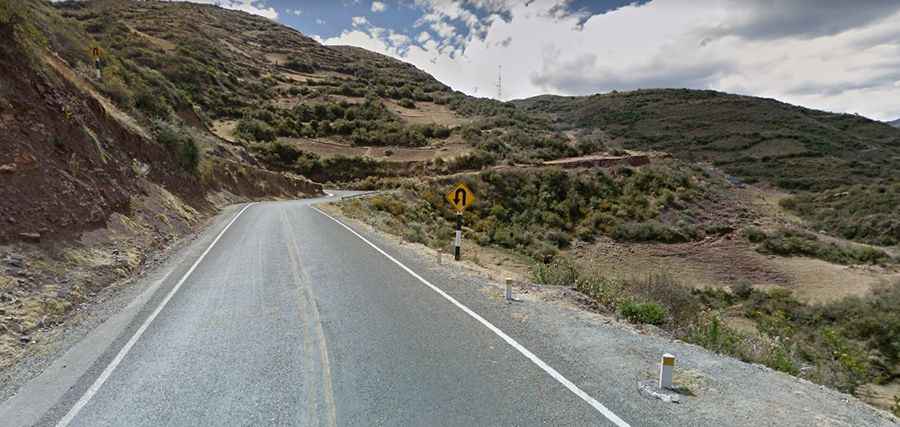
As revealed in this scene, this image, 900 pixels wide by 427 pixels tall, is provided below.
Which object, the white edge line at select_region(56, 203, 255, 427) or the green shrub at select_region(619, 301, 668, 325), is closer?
the white edge line at select_region(56, 203, 255, 427)

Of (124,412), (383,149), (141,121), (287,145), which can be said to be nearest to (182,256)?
(124,412)

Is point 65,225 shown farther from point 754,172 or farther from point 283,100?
point 754,172

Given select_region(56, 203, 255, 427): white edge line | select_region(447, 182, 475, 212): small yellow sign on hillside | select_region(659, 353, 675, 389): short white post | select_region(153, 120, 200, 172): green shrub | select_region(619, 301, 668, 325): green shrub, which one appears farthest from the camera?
select_region(153, 120, 200, 172): green shrub

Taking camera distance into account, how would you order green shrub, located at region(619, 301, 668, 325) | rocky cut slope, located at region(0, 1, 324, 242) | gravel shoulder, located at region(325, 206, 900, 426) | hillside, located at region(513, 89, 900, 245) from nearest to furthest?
gravel shoulder, located at region(325, 206, 900, 426)
green shrub, located at region(619, 301, 668, 325)
rocky cut slope, located at region(0, 1, 324, 242)
hillside, located at region(513, 89, 900, 245)

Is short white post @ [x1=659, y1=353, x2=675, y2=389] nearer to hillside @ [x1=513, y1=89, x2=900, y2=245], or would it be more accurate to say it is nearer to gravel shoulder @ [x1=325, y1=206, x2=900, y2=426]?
gravel shoulder @ [x1=325, y1=206, x2=900, y2=426]

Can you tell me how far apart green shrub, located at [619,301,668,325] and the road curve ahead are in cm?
249

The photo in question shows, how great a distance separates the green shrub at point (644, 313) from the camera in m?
6.96

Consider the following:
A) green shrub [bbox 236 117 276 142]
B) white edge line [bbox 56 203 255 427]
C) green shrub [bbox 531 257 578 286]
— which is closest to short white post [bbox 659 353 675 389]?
green shrub [bbox 531 257 578 286]

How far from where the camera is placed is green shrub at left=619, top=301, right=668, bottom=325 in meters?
6.96

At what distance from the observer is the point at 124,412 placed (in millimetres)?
3861

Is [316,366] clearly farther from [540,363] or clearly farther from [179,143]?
[179,143]

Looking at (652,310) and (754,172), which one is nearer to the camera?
(652,310)

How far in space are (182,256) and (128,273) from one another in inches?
77.5

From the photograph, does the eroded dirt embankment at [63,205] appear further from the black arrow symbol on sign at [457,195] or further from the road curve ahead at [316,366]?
the black arrow symbol on sign at [457,195]
